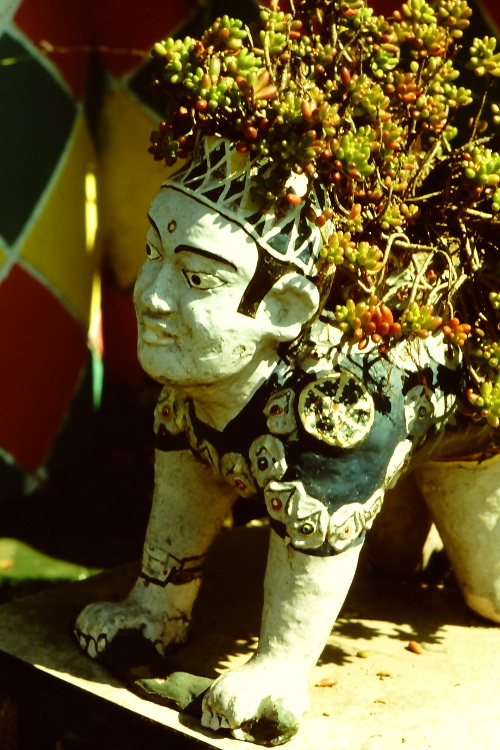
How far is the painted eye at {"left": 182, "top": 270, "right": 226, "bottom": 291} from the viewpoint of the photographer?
1.51 meters

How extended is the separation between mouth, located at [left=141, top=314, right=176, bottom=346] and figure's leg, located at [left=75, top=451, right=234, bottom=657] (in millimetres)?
287

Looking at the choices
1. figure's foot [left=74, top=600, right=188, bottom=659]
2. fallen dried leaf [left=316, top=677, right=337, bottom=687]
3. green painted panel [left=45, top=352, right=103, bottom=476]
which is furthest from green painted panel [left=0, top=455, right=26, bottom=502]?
A: fallen dried leaf [left=316, top=677, right=337, bottom=687]

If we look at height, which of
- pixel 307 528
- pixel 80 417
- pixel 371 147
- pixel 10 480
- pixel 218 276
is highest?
pixel 371 147

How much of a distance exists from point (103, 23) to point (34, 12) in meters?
0.28

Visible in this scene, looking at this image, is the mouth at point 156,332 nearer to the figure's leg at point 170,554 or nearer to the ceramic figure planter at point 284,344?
the ceramic figure planter at point 284,344

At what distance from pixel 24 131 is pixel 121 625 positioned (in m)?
1.25

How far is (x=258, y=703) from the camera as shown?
1567 mm

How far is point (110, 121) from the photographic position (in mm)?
2814

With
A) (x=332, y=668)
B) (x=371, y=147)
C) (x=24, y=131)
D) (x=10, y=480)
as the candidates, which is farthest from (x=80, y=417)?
(x=371, y=147)

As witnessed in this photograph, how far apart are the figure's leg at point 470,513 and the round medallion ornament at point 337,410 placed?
1.09 ft

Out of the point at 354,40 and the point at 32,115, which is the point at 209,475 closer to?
the point at 354,40

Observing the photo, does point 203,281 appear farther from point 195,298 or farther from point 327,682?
point 327,682

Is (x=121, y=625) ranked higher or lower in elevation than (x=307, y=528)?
lower

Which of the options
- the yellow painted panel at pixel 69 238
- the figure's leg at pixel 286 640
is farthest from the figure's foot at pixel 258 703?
the yellow painted panel at pixel 69 238
